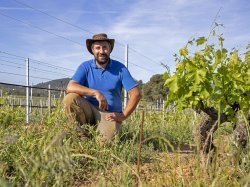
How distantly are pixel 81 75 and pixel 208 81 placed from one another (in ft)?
5.70

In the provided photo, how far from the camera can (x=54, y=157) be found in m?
0.88

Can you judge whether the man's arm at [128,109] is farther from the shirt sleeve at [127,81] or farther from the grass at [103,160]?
the grass at [103,160]

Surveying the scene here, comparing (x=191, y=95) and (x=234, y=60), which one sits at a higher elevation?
(x=234, y=60)

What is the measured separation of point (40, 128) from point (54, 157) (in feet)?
8.56

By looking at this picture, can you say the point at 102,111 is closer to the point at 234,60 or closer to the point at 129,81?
the point at 129,81

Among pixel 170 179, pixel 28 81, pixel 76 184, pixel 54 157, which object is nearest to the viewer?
pixel 54 157

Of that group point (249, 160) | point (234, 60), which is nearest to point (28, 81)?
point (234, 60)

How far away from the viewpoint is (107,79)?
4.06m

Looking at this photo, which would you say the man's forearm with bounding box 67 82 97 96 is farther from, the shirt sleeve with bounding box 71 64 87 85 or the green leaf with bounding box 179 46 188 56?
the green leaf with bounding box 179 46 188 56

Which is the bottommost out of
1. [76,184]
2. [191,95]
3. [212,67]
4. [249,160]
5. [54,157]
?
[76,184]

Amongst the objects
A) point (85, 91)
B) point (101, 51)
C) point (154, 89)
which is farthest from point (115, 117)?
point (154, 89)

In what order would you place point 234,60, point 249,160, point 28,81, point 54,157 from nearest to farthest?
point 54,157, point 249,160, point 234,60, point 28,81

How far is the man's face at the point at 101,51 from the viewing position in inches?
161

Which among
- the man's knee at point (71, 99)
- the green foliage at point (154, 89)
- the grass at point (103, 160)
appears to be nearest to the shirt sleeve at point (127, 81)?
the man's knee at point (71, 99)
